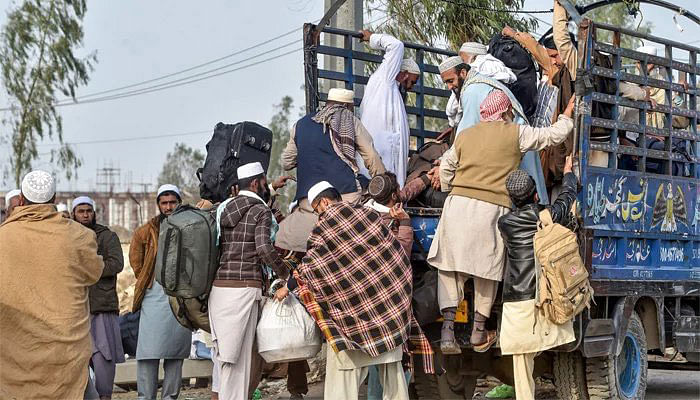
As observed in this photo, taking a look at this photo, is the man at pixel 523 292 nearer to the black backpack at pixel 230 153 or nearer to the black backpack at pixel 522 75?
the black backpack at pixel 522 75

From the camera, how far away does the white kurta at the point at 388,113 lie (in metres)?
8.75

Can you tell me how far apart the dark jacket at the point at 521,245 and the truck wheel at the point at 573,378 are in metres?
1.01

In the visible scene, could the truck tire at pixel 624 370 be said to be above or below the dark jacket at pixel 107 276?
below

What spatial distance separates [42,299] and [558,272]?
119 inches

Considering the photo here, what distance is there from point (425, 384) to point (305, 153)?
2.01 m

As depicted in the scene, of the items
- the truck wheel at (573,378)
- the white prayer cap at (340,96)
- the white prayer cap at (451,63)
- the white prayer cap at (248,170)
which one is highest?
the white prayer cap at (451,63)

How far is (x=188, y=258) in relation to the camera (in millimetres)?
7621

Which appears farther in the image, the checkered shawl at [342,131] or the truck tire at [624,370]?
the checkered shawl at [342,131]

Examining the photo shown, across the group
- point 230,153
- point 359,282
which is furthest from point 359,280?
point 230,153

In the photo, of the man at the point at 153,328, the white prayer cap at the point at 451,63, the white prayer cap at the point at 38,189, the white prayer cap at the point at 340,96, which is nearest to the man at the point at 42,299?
the white prayer cap at the point at 38,189

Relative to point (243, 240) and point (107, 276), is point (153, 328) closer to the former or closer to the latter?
point (107, 276)

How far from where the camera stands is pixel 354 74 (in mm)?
9719

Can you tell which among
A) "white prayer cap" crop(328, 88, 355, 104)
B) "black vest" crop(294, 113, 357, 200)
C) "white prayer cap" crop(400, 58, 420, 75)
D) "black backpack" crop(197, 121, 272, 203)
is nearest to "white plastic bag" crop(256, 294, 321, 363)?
"black vest" crop(294, 113, 357, 200)

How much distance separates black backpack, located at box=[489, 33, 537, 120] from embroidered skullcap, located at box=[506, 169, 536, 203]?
1.40m
